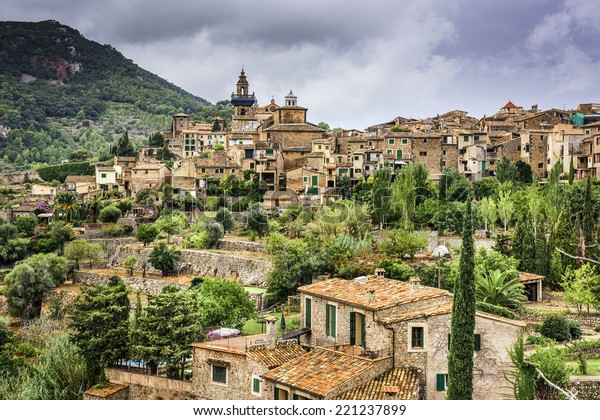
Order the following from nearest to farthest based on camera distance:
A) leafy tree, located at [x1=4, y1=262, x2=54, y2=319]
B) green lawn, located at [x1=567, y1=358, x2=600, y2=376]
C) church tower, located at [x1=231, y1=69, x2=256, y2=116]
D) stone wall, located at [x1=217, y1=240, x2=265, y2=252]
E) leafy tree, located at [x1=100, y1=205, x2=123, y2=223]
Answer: green lawn, located at [x1=567, y1=358, x2=600, y2=376] < leafy tree, located at [x1=4, y1=262, x2=54, y2=319] < stone wall, located at [x1=217, y1=240, x2=265, y2=252] < leafy tree, located at [x1=100, y1=205, x2=123, y2=223] < church tower, located at [x1=231, y1=69, x2=256, y2=116]

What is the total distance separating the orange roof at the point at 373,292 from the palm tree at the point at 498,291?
2.43 meters

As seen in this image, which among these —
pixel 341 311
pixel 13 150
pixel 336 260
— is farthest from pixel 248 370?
pixel 13 150

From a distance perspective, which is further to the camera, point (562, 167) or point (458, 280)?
point (562, 167)

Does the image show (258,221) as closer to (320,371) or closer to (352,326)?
(352,326)

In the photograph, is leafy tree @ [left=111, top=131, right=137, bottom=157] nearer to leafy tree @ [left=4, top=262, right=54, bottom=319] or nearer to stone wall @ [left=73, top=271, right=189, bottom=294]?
stone wall @ [left=73, top=271, right=189, bottom=294]

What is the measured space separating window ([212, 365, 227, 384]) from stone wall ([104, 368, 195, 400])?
24.7 inches

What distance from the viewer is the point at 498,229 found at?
2070 cm

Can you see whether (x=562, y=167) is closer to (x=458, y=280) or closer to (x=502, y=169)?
(x=502, y=169)

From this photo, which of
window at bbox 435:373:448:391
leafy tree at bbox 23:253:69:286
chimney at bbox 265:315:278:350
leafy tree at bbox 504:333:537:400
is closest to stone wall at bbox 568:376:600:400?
leafy tree at bbox 504:333:537:400

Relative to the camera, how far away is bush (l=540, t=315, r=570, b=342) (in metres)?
12.1

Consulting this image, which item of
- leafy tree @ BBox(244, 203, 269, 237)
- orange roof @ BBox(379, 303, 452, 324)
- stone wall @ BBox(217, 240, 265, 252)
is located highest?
leafy tree @ BBox(244, 203, 269, 237)

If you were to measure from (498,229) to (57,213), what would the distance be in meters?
15.3

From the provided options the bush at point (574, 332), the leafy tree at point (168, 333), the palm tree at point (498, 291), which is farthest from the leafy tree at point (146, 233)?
the bush at point (574, 332)

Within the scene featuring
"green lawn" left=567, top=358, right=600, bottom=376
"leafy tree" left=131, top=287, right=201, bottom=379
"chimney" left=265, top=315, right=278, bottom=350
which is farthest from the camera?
"leafy tree" left=131, top=287, right=201, bottom=379
